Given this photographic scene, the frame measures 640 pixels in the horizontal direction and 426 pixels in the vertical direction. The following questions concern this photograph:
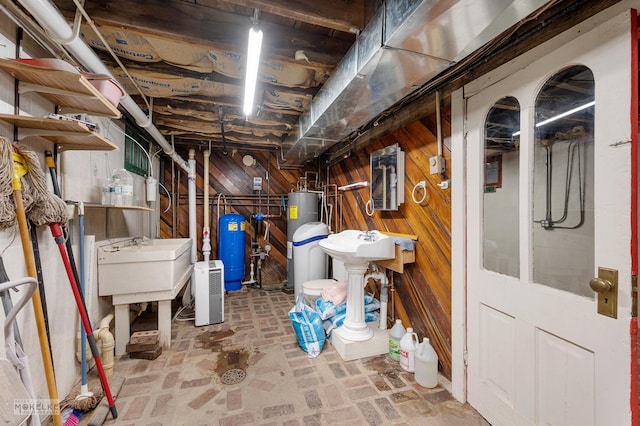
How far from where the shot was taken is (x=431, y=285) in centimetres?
213

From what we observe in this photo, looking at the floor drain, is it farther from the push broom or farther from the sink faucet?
the sink faucet

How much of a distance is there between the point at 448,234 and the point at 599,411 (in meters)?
1.11

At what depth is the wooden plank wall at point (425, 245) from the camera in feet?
6.54

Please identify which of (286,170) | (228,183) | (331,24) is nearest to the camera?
(331,24)

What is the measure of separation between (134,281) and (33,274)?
3.57 ft

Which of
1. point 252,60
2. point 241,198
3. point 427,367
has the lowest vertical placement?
point 427,367

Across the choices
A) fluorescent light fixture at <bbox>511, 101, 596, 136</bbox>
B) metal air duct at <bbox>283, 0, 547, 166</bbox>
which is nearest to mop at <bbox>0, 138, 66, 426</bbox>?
metal air duct at <bbox>283, 0, 547, 166</bbox>

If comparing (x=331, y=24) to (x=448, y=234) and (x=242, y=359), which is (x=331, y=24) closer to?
(x=448, y=234)

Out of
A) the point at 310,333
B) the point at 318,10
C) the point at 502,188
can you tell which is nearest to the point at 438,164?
the point at 502,188

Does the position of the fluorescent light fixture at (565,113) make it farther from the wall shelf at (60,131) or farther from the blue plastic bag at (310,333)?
the wall shelf at (60,131)

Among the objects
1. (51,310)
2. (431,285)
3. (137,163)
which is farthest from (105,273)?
(431,285)

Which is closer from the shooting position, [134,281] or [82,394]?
[82,394]

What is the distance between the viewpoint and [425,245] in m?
2.21

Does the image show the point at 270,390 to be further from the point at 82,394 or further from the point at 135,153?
the point at 135,153
